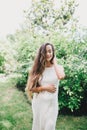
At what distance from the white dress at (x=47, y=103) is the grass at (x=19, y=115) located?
1.07m

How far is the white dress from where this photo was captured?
5.47m

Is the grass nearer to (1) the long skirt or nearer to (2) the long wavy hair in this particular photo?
(1) the long skirt

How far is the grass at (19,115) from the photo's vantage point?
7.56m

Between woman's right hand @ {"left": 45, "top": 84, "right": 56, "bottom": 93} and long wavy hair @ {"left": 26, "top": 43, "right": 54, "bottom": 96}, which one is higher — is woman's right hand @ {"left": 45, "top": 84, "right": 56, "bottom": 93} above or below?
below

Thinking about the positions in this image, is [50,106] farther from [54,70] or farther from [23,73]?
[23,73]

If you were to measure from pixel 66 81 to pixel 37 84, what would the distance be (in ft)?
8.21

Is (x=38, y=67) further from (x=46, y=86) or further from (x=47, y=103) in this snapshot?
(x=47, y=103)

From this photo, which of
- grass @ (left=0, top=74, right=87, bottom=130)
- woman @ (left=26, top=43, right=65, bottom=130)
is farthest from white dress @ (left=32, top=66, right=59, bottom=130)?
grass @ (left=0, top=74, right=87, bottom=130)

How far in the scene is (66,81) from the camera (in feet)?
26.0

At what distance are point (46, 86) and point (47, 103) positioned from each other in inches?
12.2

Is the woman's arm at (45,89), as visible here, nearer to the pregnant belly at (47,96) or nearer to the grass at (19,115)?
the pregnant belly at (47,96)

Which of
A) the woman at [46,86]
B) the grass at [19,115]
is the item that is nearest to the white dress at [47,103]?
the woman at [46,86]

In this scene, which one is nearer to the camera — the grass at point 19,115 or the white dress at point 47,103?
the white dress at point 47,103

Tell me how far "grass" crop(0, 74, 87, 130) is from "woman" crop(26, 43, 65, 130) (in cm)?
112
